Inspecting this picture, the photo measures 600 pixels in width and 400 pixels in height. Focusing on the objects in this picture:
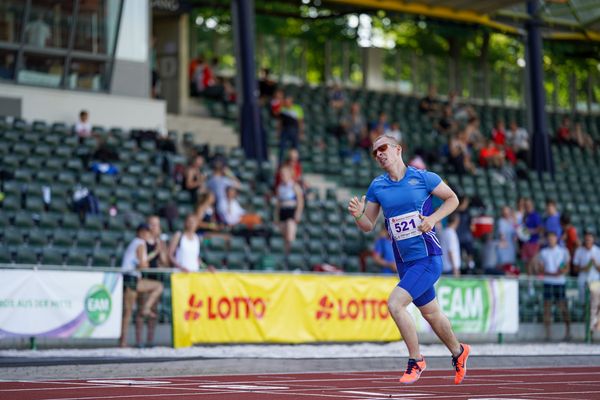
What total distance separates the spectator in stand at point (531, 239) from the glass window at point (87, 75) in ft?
34.8

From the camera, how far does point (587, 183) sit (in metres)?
37.9

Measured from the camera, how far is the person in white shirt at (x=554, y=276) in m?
23.7

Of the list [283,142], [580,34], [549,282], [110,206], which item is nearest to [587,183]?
[580,34]

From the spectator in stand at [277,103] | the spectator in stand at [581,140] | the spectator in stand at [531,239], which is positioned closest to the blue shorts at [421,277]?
the spectator in stand at [531,239]

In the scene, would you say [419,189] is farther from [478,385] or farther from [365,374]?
[365,374]

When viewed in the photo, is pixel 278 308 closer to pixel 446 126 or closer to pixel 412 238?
pixel 412 238

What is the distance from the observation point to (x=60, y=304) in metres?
18.3

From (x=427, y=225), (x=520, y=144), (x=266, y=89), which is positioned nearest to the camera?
(x=427, y=225)

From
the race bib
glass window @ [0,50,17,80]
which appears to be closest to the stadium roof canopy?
glass window @ [0,50,17,80]

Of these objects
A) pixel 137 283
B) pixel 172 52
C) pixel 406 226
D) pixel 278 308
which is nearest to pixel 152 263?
pixel 137 283

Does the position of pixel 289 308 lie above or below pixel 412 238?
below

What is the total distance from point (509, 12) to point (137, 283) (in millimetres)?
22851

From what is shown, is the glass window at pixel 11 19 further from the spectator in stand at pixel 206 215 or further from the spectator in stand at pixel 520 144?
the spectator in stand at pixel 520 144

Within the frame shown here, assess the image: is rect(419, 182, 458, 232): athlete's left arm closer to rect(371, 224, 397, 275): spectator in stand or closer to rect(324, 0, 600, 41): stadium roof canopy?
rect(371, 224, 397, 275): spectator in stand
